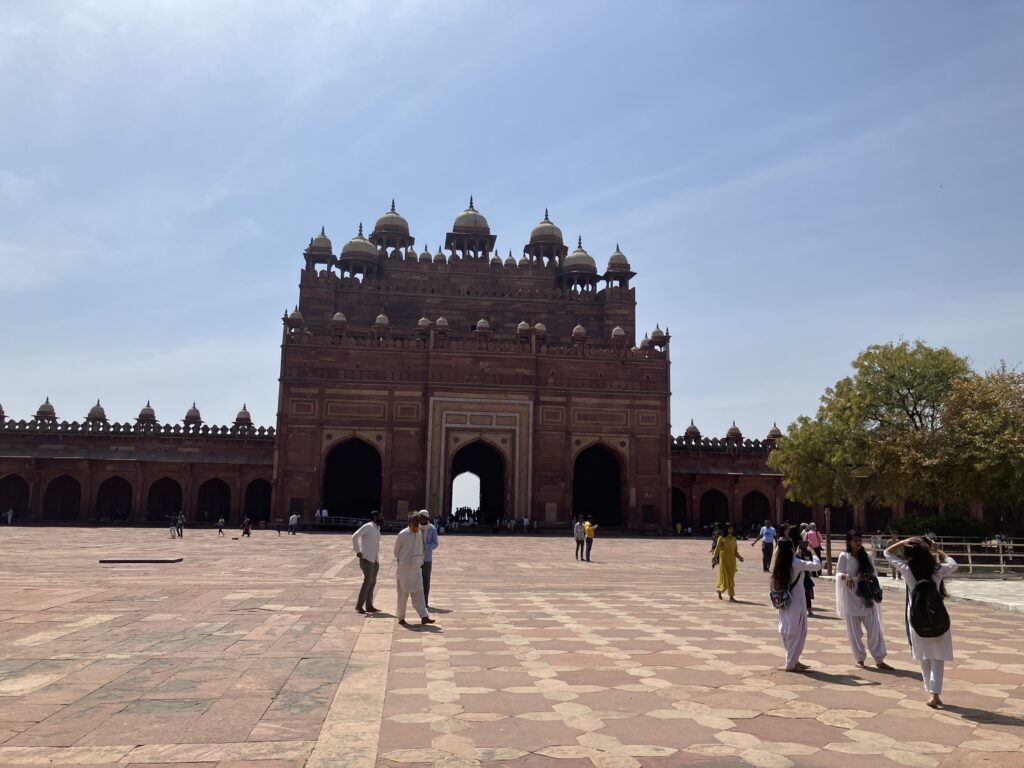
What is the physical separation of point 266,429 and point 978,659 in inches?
1426

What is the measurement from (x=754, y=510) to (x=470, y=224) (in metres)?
23.4

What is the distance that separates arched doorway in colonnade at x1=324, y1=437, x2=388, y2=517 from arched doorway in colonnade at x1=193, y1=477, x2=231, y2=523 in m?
4.78

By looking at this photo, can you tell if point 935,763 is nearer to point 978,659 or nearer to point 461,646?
point 978,659

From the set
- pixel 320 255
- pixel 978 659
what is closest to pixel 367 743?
pixel 978 659

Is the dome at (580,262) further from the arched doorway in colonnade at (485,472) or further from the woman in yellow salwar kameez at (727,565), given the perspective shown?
the woman in yellow salwar kameez at (727,565)

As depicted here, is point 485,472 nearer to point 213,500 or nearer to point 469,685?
point 213,500

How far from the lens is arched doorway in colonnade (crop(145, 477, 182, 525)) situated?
39062 mm

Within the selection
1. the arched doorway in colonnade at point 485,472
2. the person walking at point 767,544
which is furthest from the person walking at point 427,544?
the arched doorway in colonnade at point 485,472

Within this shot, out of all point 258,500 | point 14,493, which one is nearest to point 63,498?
point 14,493

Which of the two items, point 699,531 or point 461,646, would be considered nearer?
point 461,646

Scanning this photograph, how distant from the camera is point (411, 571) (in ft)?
30.5

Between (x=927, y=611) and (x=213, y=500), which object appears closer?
(x=927, y=611)

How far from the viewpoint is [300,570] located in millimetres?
15578

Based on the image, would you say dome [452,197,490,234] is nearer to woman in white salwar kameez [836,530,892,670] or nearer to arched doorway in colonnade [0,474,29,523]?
arched doorway in colonnade [0,474,29,523]
